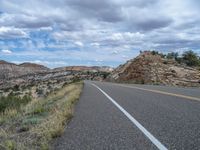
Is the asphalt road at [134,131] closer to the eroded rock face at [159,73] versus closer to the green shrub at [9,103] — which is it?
the green shrub at [9,103]

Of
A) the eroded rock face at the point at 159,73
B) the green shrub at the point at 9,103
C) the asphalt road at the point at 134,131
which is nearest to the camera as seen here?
the asphalt road at the point at 134,131

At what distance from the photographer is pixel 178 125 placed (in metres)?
7.72

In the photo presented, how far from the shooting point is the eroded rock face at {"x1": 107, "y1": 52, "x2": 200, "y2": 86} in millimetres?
43656

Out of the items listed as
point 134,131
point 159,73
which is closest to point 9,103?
point 134,131

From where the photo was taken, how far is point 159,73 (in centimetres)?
4922

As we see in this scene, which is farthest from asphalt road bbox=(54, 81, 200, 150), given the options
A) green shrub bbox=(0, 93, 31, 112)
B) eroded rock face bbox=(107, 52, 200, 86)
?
eroded rock face bbox=(107, 52, 200, 86)

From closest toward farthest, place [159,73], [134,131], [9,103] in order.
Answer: [134,131]
[9,103]
[159,73]

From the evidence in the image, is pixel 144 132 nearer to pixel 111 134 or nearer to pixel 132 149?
pixel 111 134

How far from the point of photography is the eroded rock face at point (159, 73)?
43656mm

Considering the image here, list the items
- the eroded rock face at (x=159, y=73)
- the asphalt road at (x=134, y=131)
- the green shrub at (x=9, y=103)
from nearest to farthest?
the asphalt road at (x=134, y=131)
the green shrub at (x=9, y=103)
the eroded rock face at (x=159, y=73)

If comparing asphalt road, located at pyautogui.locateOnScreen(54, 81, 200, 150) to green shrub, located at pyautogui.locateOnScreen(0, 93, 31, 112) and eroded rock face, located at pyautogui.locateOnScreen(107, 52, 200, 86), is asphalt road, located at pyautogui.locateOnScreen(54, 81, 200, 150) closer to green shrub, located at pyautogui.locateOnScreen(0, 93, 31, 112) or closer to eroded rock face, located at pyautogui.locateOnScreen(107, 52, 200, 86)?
green shrub, located at pyautogui.locateOnScreen(0, 93, 31, 112)

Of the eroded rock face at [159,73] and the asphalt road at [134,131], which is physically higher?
the eroded rock face at [159,73]

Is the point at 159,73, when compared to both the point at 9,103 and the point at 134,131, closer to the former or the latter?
the point at 9,103

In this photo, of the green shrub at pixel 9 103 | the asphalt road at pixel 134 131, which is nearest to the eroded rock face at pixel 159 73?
the green shrub at pixel 9 103
